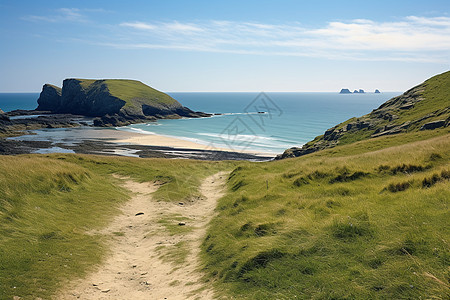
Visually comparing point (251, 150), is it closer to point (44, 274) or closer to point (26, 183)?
point (26, 183)

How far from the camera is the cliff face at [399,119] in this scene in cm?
4978

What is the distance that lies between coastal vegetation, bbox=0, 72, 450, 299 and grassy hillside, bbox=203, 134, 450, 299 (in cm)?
4

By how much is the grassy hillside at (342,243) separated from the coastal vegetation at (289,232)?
0.12 feet

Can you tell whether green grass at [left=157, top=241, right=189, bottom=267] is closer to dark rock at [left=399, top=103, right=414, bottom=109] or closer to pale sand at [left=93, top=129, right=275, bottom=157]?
dark rock at [left=399, top=103, right=414, bottom=109]

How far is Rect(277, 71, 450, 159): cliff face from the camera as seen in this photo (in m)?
49.8

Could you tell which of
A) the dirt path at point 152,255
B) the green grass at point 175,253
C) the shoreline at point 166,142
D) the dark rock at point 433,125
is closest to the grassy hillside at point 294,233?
the dirt path at point 152,255

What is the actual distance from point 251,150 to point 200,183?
201 feet

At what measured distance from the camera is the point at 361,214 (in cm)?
1105

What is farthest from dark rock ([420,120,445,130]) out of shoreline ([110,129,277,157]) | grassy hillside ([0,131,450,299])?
shoreline ([110,129,277,157])

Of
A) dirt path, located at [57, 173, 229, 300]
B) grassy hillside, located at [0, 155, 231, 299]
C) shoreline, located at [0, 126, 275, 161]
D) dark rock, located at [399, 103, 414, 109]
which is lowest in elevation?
shoreline, located at [0, 126, 275, 161]

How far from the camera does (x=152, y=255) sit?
13.6 metres

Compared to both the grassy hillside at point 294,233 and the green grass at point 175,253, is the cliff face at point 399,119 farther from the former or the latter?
the green grass at point 175,253

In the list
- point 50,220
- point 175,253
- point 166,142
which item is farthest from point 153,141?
point 175,253

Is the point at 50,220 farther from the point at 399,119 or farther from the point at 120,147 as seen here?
the point at 120,147
